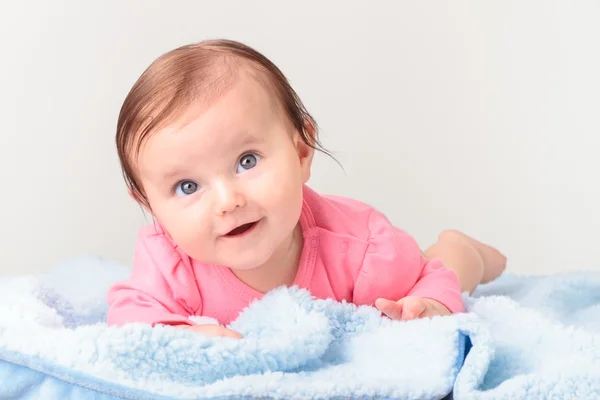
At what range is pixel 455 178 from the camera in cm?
222

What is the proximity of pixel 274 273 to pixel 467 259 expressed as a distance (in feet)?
1.55

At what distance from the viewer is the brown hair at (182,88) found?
3.87 feet

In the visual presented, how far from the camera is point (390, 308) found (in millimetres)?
1228

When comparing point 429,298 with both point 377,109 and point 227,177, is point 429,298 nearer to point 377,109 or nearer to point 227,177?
point 227,177

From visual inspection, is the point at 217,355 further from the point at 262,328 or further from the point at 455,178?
the point at 455,178

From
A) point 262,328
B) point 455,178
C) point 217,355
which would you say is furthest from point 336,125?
point 217,355

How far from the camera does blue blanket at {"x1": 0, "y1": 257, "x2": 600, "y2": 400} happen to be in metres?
0.98

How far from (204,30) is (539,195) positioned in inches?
35.7

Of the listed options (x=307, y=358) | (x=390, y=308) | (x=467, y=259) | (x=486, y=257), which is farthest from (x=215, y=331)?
(x=486, y=257)

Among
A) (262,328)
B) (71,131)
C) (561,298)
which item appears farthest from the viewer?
(71,131)

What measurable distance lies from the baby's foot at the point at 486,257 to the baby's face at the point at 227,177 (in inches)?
23.5

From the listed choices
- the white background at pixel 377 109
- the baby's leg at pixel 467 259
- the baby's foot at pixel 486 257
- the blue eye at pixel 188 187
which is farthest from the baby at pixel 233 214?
the white background at pixel 377 109

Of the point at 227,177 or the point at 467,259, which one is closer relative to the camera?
the point at 227,177

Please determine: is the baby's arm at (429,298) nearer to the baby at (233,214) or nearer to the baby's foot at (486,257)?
the baby at (233,214)
